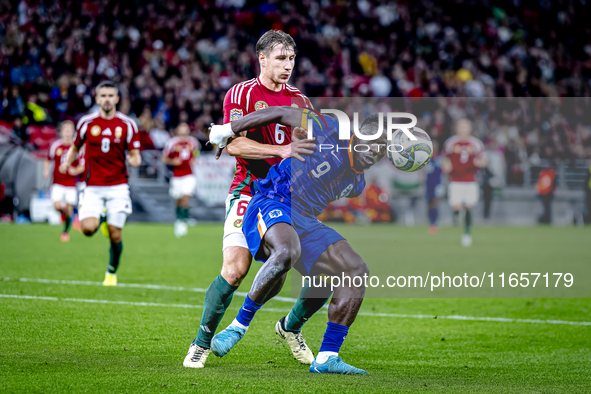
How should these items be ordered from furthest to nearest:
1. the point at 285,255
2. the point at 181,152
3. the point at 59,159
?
1. the point at 181,152
2. the point at 59,159
3. the point at 285,255

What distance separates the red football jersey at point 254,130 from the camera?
196 inches

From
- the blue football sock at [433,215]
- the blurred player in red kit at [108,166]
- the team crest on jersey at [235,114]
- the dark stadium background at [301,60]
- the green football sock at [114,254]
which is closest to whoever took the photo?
the team crest on jersey at [235,114]

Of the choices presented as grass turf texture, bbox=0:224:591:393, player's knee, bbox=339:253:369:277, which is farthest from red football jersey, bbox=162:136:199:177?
player's knee, bbox=339:253:369:277

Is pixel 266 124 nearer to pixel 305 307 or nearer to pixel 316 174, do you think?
pixel 316 174

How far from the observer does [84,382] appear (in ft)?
13.4

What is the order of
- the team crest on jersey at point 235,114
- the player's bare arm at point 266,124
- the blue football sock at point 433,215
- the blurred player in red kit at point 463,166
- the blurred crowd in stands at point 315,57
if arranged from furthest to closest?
the blurred crowd in stands at point 315,57 → the blue football sock at point 433,215 → the blurred player in red kit at point 463,166 → the team crest on jersey at point 235,114 → the player's bare arm at point 266,124

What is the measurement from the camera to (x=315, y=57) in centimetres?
2412

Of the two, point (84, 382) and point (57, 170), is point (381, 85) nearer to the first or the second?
point (57, 170)

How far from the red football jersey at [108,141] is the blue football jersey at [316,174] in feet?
15.2

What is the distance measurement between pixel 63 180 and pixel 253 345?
10.9 metres

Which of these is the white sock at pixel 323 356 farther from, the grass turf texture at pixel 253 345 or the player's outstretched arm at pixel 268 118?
the player's outstretched arm at pixel 268 118

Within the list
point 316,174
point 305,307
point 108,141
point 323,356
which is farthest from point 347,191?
point 108,141

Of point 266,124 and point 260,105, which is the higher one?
point 260,105

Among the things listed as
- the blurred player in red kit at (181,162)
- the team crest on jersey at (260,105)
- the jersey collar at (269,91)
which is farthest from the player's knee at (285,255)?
the blurred player in red kit at (181,162)
